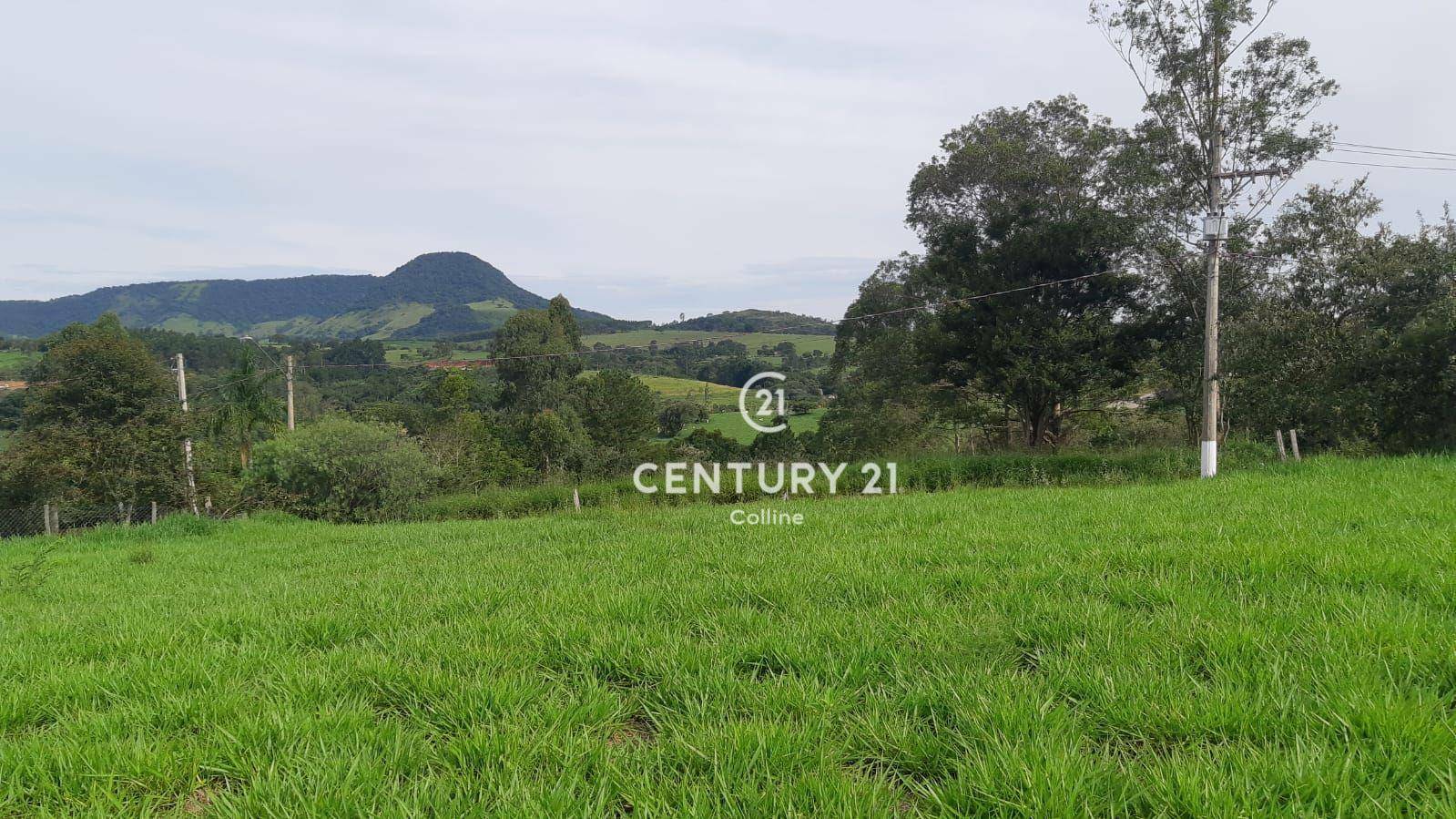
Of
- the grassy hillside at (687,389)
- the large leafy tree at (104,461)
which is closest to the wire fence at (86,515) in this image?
the large leafy tree at (104,461)

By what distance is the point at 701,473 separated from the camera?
15539mm

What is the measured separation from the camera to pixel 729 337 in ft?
145

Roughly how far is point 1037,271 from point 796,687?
19.4 m

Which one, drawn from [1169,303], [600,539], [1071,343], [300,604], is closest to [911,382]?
[1071,343]

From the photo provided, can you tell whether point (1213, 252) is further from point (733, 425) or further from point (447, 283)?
point (447, 283)

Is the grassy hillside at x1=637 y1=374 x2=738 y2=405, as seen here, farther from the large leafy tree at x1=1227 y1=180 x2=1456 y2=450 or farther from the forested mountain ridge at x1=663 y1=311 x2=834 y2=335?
the large leafy tree at x1=1227 y1=180 x2=1456 y2=450

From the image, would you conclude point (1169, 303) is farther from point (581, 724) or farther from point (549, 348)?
point (549, 348)

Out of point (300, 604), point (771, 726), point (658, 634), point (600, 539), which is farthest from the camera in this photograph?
point (600, 539)

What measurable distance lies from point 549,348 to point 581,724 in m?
49.6

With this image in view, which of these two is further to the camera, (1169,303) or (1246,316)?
(1169,303)

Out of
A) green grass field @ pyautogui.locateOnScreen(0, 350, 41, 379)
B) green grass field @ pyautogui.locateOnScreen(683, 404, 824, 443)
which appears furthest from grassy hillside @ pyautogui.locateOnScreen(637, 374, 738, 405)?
green grass field @ pyautogui.locateOnScreen(0, 350, 41, 379)

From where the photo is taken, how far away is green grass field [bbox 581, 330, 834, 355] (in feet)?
117

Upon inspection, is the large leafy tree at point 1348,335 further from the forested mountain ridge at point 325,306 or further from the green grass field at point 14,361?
the forested mountain ridge at point 325,306

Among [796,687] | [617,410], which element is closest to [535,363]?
[617,410]
